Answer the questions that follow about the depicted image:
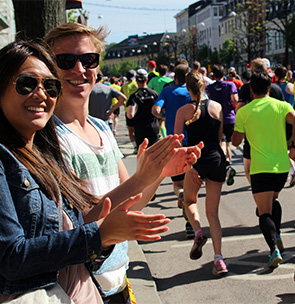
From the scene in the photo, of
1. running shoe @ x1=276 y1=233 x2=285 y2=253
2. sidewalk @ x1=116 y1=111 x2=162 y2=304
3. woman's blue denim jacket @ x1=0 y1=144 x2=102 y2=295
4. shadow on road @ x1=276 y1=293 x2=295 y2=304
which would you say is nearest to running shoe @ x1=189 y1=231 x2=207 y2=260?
sidewalk @ x1=116 y1=111 x2=162 y2=304

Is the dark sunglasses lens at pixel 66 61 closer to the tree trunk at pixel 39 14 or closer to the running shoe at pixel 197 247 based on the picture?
the tree trunk at pixel 39 14

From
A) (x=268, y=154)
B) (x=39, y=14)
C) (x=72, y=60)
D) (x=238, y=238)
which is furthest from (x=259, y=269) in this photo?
(x=72, y=60)

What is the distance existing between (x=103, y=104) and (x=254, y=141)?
4505 millimetres

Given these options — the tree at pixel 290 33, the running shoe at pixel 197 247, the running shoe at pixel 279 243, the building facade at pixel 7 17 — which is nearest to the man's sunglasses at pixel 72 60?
the running shoe at pixel 197 247

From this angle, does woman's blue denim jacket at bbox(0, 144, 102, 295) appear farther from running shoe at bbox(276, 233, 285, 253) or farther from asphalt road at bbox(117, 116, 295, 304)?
running shoe at bbox(276, 233, 285, 253)

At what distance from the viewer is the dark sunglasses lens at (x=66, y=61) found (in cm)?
250

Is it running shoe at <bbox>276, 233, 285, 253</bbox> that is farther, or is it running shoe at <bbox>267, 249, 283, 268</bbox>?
running shoe at <bbox>276, 233, 285, 253</bbox>

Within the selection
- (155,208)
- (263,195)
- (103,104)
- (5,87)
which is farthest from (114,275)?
(103,104)

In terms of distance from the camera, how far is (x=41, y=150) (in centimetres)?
194

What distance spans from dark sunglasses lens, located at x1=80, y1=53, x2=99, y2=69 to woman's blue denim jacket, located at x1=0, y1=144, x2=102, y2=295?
1.02m

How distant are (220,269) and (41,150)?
11.5ft

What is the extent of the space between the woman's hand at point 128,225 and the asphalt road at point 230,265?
A: 3.11m

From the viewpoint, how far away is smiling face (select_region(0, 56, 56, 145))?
69.2 inches

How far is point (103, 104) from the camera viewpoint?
9.33 m
